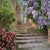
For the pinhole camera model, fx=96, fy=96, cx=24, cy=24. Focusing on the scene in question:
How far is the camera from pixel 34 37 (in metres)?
4.72

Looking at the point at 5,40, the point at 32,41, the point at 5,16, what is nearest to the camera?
the point at 5,40

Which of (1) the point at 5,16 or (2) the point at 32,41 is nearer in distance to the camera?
(1) the point at 5,16

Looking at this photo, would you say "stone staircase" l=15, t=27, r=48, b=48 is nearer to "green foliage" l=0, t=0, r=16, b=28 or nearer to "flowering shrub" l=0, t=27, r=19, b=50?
"green foliage" l=0, t=0, r=16, b=28

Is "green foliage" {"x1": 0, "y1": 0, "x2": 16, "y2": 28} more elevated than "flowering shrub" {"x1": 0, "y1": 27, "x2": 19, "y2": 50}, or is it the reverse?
"green foliage" {"x1": 0, "y1": 0, "x2": 16, "y2": 28}

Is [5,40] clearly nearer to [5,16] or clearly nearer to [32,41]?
[5,16]

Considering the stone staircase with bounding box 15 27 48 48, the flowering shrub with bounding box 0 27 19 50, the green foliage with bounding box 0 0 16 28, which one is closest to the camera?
the flowering shrub with bounding box 0 27 19 50

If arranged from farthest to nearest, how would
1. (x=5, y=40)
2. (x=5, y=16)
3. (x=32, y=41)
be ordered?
1. (x=32, y=41)
2. (x=5, y=16)
3. (x=5, y=40)

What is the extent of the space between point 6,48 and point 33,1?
2.08m

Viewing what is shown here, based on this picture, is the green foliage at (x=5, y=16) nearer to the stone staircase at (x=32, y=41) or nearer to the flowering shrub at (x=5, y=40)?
the stone staircase at (x=32, y=41)

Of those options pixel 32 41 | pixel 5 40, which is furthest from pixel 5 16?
pixel 32 41

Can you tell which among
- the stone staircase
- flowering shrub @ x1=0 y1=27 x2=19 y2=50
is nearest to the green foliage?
the stone staircase

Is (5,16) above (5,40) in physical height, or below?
above

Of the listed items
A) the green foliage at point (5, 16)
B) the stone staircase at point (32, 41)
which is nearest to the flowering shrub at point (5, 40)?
the green foliage at point (5, 16)

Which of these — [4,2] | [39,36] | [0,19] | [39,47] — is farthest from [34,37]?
[4,2]
